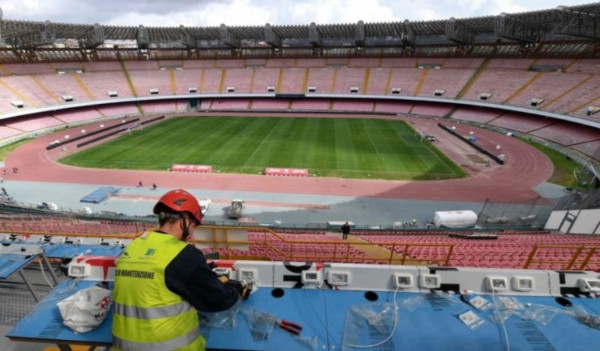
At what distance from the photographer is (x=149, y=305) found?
3.25 metres

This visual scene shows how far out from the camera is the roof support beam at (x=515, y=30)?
4672 centimetres

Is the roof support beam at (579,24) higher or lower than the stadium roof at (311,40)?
higher

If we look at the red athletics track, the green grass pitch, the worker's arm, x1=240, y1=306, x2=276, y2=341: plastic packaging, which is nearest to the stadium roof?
the green grass pitch

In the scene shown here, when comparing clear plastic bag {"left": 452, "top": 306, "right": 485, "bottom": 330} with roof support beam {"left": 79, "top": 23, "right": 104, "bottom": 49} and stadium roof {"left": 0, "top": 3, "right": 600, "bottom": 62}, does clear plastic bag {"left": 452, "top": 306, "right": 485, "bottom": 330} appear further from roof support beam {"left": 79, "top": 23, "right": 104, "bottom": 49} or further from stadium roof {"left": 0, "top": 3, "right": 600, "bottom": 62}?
roof support beam {"left": 79, "top": 23, "right": 104, "bottom": 49}

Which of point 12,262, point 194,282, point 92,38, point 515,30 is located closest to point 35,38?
point 92,38

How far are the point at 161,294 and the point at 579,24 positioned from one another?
54704 mm

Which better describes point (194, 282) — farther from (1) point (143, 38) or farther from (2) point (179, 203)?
(1) point (143, 38)

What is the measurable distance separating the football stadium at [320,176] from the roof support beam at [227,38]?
0.61 m

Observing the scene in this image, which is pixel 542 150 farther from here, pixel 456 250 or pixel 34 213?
pixel 34 213

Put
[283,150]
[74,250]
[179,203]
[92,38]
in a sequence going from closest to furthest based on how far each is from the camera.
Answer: [179,203] → [74,250] → [283,150] → [92,38]

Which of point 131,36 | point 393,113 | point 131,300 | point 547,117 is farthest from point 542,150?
point 131,36

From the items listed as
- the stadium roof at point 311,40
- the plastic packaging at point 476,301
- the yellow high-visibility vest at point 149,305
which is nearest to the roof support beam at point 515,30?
the stadium roof at point 311,40

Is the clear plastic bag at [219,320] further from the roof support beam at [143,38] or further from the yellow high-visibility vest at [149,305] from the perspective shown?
the roof support beam at [143,38]

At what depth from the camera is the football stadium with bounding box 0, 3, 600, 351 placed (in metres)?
4.63
